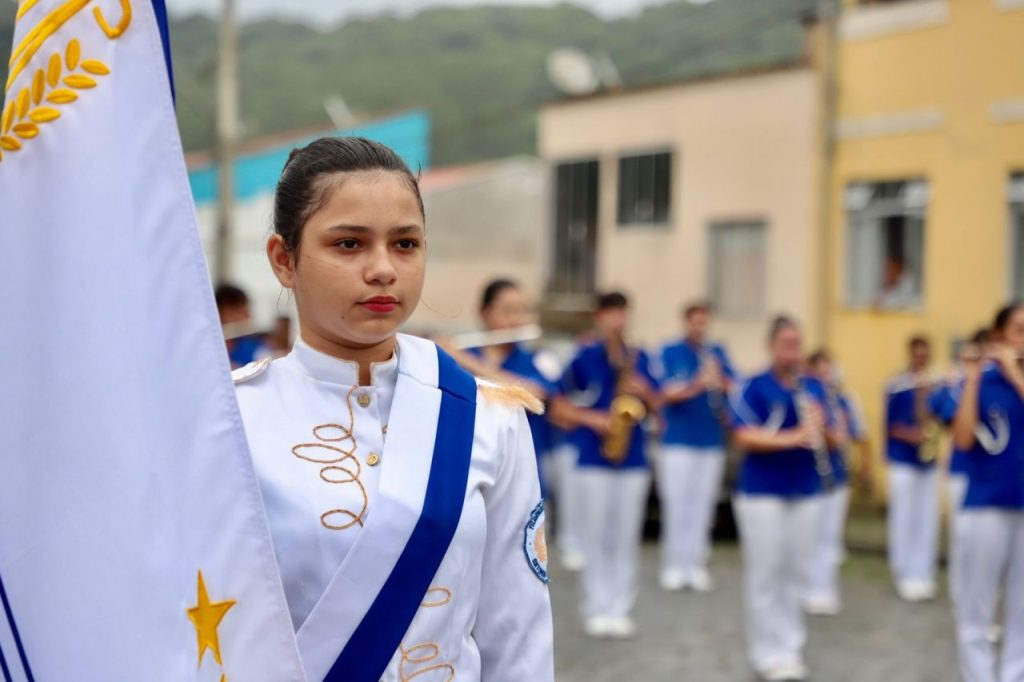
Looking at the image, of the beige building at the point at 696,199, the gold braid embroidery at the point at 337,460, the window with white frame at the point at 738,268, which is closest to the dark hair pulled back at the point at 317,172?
the gold braid embroidery at the point at 337,460

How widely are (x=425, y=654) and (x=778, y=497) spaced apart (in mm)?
5646

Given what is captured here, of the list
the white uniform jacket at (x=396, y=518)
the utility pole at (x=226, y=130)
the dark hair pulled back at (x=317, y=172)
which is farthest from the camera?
the utility pole at (x=226, y=130)

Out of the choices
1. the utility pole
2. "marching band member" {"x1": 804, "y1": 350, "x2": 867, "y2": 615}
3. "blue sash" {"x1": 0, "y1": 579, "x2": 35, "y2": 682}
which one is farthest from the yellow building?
"blue sash" {"x1": 0, "y1": 579, "x2": 35, "y2": 682}

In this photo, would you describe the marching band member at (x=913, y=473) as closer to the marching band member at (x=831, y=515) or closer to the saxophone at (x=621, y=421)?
the marching band member at (x=831, y=515)

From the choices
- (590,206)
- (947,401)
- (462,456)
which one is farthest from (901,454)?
(590,206)

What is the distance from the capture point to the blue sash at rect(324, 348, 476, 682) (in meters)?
2.14

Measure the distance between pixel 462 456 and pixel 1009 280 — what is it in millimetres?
12820

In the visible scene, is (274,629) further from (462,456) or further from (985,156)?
(985,156)

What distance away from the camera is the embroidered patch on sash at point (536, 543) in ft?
7.87

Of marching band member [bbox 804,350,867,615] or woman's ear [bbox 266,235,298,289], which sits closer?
woman's ear [bbox 266,235,298,289]

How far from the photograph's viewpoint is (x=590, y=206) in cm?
2081

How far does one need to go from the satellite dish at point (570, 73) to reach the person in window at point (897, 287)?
7.79 m

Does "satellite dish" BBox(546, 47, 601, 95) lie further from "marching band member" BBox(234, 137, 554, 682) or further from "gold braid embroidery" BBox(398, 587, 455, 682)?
"gold braid embroidery" BBox(398, 587, 455, 682)

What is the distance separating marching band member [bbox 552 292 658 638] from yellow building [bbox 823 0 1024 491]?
19.4 ft
